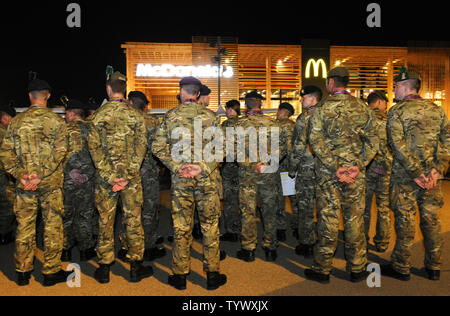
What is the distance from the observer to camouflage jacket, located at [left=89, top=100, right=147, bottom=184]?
3.31 m

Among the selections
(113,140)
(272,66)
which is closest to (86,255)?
(113,140)

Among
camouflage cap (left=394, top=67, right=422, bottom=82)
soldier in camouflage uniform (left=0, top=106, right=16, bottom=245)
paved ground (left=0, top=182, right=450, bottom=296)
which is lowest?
paved ground (left=0, top=182, right=450, bottom=296)

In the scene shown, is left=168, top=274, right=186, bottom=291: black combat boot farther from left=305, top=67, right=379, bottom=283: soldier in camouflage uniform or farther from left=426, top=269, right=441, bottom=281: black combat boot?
left=426, top=269, right=441, bottom=281: black combat boot

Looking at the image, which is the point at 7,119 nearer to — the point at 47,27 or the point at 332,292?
the point at 332,292

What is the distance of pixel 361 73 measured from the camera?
506 inches

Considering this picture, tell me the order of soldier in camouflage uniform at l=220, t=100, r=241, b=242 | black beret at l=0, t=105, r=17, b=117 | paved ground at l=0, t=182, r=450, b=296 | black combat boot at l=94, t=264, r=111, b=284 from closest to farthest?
paved ground at l=0, t=182, r=450, b=296, black combat boot at l=94, t=264, r=111, b=284, soldier in camouflage uniform at l=220, t=100, r=241, b=242, black beret at l=0, t=105, r=17, b=117

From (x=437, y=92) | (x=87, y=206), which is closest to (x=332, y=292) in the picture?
(x=87, y=206)

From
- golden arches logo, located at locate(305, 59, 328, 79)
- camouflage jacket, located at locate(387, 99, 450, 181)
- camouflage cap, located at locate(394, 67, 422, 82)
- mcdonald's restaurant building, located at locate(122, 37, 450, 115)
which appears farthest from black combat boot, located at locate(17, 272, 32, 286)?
golden arches logo, located at locate(305, 59, 328, 79)

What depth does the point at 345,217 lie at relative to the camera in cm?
331

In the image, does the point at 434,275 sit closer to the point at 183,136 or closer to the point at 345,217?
the point at 345,217

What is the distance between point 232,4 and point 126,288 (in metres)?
10.1

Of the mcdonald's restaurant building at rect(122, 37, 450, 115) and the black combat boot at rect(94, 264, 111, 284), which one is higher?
the mcdonald's restaurant building at rect(122, 37, 450, 115)

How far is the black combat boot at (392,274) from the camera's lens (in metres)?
3.36

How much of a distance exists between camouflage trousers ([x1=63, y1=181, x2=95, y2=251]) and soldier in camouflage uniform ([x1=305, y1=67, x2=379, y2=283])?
9.26 feet
